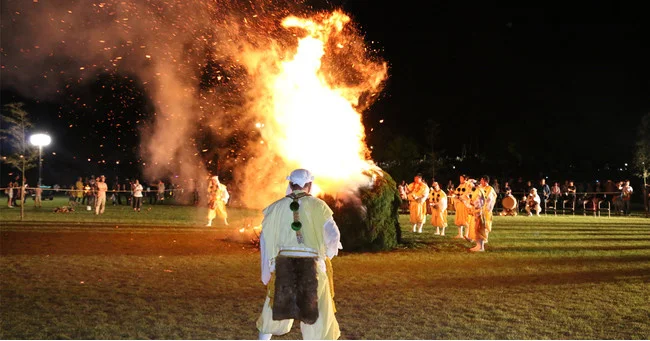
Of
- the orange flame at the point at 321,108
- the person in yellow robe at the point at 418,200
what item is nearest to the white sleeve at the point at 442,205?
the person in yellow robe at the point at 418,200

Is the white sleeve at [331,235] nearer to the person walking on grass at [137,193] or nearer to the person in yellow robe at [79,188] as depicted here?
the person walking on grass at [137,193]

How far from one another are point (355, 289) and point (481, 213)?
6620 millimetres

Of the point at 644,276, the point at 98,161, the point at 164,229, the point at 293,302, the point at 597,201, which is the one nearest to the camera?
the point at 293,302

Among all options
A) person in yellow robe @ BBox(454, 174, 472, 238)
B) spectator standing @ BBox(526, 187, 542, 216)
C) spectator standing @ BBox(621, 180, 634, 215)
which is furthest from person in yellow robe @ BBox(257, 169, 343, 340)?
spectator standing @ BBox(621, 180, 634, 215)

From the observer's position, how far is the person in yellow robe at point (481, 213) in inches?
571

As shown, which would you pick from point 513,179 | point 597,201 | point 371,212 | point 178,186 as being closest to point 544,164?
point 513,179

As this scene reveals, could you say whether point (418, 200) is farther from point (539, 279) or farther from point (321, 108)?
point (539, 279)

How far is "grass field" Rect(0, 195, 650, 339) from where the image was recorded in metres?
6.64

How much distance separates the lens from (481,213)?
48.1 ft

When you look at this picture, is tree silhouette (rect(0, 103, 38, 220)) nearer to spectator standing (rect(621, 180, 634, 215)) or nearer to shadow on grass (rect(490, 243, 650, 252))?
shadow on grass (rect(490, 243, 650, 252))

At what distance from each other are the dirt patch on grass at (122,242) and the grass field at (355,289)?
2.0 inches

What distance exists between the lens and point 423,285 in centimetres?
955

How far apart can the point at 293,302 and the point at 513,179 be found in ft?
125

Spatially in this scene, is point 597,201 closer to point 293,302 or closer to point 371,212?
point 371,212
